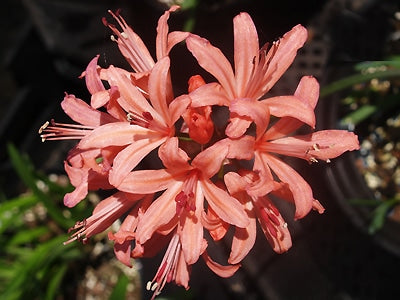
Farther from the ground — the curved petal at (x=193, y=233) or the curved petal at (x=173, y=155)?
the curved petal at (x=173, y=155)

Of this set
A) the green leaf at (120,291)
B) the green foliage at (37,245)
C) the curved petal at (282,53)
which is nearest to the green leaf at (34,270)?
the green foliage at (37,245)

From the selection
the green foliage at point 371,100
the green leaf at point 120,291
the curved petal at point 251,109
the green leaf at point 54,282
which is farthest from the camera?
the green leaf at point 54,282

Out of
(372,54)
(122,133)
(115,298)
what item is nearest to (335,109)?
(372,54)

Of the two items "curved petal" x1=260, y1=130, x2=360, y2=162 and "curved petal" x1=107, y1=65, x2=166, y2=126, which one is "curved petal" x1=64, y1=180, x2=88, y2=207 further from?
"curved petal" x1=260, y1=130, x2=360, y2=162

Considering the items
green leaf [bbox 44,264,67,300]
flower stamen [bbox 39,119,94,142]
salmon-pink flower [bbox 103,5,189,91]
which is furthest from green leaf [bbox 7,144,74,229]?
salmon-pink flower [bbox 103,5,189,91]

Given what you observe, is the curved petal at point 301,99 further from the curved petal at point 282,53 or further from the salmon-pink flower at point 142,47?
the salmon-pink flower at point 142,47

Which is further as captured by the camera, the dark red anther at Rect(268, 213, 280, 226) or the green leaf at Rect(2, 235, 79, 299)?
the green leaf at Rect(2, 235, 79, 299)

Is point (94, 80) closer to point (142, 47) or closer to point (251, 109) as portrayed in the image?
point (142, 47)
